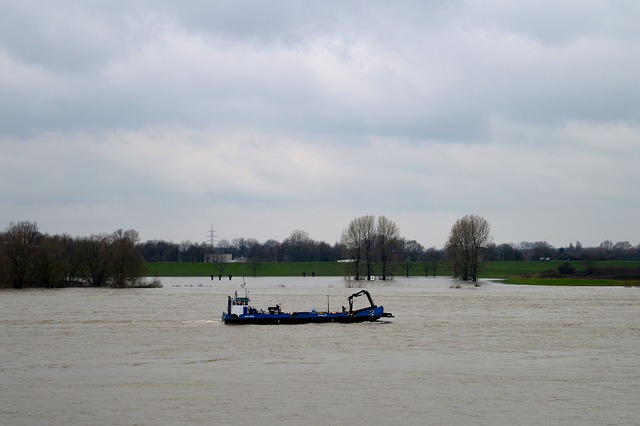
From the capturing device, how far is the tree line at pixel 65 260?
11044cm

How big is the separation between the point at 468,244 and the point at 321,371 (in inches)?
4473

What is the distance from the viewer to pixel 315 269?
19388 centimetres

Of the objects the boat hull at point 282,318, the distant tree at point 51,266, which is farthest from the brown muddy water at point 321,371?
the distant tree at point 51,266

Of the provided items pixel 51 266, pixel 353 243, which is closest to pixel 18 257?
pixel 51 266

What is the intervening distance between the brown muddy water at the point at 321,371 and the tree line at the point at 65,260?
2105 inches

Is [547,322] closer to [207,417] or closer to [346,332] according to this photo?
[346,332]

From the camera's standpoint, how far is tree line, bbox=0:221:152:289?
110 metres

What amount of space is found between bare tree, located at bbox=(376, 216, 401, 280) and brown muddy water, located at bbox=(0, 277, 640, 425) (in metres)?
94.3

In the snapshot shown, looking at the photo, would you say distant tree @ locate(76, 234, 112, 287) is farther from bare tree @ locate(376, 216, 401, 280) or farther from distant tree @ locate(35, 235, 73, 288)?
bare tree @ locate(376, 216, 401, 280)

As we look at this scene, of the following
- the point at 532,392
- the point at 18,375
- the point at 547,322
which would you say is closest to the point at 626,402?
the point at 532,392

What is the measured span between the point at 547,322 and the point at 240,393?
33539 mm

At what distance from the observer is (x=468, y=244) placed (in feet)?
470

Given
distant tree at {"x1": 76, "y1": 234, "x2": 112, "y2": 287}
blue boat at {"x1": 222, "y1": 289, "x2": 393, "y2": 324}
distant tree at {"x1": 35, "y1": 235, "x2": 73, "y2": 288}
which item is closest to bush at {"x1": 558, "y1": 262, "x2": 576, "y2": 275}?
distant tree at {"x1": 76, "y1": 234, "x2": 112, "y2": 287}

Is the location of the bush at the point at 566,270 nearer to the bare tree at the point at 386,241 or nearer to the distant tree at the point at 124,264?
the bare tree at the point at 386,241
